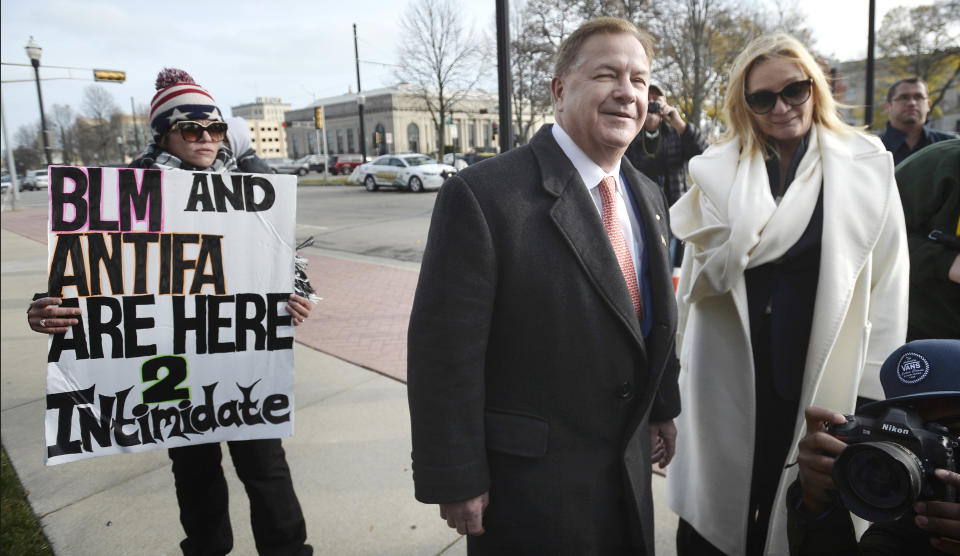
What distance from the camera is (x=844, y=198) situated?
1.98m

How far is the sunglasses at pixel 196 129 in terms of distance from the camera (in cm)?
218

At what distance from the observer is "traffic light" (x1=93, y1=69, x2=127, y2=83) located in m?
21.2

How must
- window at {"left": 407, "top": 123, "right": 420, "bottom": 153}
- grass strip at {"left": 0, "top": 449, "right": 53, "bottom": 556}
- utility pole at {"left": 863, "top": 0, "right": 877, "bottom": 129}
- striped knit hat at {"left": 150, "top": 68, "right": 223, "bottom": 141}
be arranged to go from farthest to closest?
window at {"left": 407, "top": 123, "right": 420, "bottom": 153}, utility pole at {"left": 863, "top": 0, "right": 877, "bottom": 129}, grass strip at {"left": 0, "top": 449, "right": 53, "bottom": 556}, striped knit hat at {"left": 150, "top": 68, "right": 223, "bottom": 141}

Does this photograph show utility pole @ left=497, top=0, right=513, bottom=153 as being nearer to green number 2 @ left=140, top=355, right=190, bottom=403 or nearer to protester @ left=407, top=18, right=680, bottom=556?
protester @ left=407, top=18, right=680, bottom=556

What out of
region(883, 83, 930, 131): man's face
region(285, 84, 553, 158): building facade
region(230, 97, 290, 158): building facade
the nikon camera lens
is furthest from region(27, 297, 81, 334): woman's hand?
region(230, 97, 290, 158): building facade

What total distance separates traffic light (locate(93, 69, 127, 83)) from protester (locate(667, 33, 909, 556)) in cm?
2455

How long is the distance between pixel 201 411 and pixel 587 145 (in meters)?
1.66

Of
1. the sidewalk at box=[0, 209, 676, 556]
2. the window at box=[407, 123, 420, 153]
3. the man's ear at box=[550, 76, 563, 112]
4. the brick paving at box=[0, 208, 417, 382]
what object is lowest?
the sidewalk at box=[0, 209, 676, 556]

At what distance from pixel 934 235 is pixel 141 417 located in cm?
288

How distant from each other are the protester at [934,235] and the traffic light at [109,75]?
25027 mm

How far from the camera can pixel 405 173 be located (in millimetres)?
24109

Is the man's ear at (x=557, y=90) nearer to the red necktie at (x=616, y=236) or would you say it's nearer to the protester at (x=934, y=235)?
the red necktie at (x=616, y=236)

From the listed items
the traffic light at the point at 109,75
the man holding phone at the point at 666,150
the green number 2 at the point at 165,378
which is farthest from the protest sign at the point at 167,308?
the traffic light at the point at 109,75

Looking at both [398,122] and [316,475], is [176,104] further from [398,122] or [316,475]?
[398,122]
